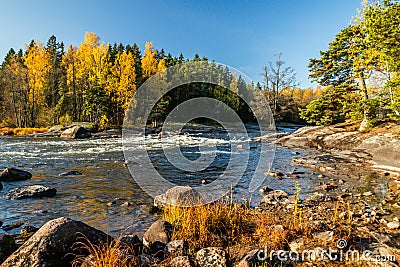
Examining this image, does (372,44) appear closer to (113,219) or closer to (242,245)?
(242,245)

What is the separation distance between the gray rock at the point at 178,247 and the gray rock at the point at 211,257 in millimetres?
388

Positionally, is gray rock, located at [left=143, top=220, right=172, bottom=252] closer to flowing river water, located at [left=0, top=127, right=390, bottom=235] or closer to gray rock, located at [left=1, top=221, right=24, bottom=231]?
flowing river water, located at [left=0, top=127, right=390, bottom=235]

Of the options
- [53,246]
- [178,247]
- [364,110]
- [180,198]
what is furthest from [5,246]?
[364,110]

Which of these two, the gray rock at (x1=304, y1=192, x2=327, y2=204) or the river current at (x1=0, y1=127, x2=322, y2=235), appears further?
the gray rock at (x1=304, y1=192, x2=327, y2=204)

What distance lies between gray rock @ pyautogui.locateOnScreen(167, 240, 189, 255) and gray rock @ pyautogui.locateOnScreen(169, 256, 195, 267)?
34cm

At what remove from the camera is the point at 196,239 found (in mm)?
4844

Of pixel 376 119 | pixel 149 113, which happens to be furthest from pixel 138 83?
pixel 376 119

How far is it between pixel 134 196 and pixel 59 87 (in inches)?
1867

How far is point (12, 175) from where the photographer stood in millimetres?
10773

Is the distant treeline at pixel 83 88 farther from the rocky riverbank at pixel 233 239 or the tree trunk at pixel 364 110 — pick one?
the rocky riverbank at pixel 233 239

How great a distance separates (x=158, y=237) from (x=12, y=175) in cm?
937

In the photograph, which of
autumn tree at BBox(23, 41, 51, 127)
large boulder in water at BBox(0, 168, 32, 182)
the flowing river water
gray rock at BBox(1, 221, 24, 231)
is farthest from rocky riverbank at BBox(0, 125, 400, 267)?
autumn tree at BBox(23, 41, 51, 127)

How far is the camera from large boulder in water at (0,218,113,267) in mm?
3785

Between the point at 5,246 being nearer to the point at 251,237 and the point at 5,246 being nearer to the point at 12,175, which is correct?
the point at 251,237
